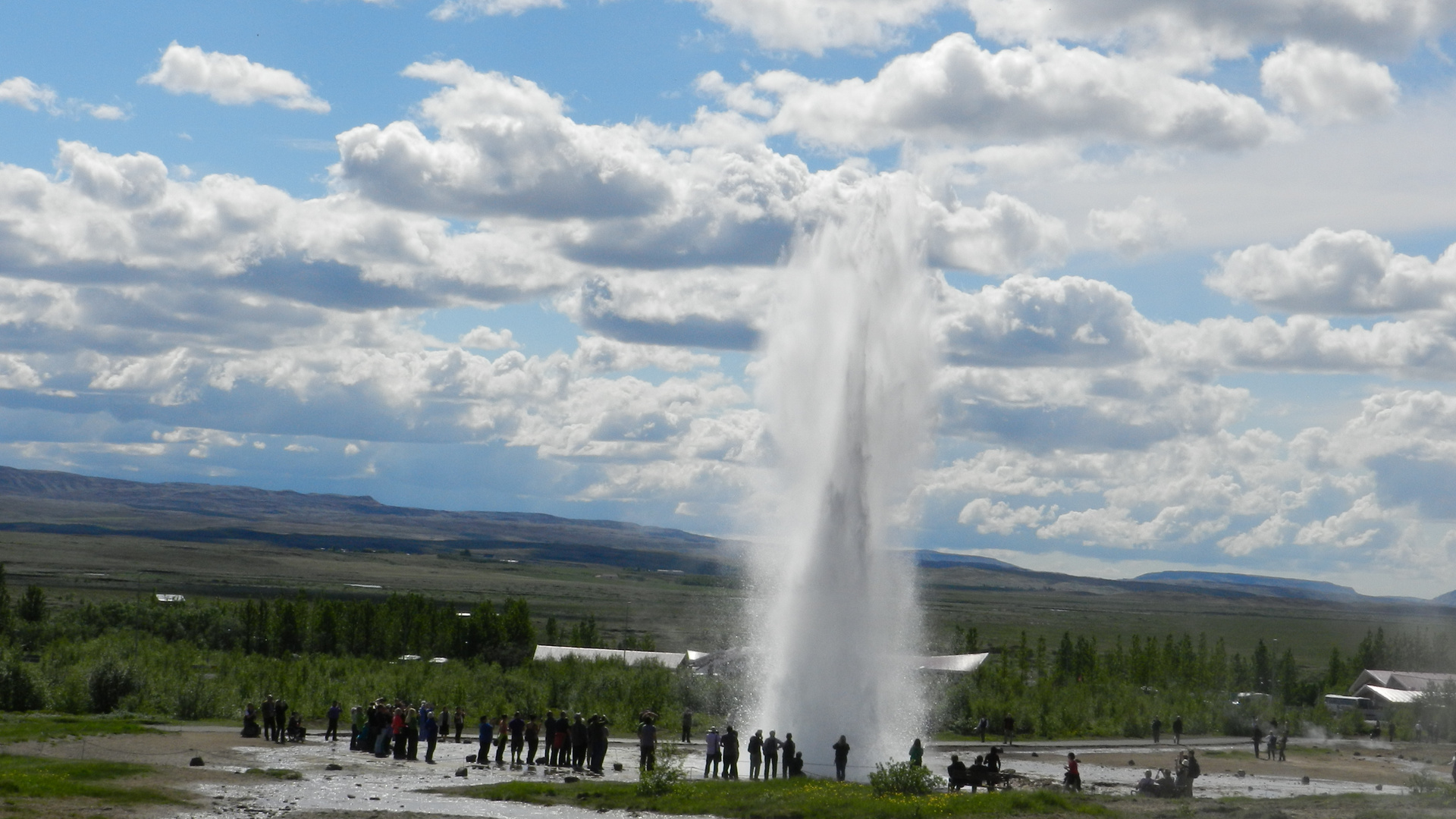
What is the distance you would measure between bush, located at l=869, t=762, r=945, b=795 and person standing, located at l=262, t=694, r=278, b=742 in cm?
1949

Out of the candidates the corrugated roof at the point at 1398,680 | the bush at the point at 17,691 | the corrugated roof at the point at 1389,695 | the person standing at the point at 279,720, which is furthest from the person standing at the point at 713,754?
the corrugated roof at the point at 1398,680

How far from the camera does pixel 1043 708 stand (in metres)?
66.0

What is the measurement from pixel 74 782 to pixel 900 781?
56.5ft

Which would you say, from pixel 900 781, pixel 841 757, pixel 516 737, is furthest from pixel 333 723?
pixel 900 781

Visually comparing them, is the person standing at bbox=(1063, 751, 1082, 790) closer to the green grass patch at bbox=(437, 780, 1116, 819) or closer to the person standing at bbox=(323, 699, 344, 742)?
the green grass patch at bbox=(437, 780, 1116, 819)

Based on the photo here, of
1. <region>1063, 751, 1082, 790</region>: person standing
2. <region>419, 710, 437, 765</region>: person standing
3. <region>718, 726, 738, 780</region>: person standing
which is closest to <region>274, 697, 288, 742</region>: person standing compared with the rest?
<region>419, 710, 437, 765</region>: person standing

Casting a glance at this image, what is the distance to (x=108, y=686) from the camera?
162 ft

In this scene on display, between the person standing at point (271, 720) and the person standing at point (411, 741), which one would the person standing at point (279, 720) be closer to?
the person standing at point (271, 720)

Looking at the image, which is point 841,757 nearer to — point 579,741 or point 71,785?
point 579,741

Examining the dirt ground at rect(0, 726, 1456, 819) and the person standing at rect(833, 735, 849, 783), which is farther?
the person standing at rect(833, 735, 849, 783)

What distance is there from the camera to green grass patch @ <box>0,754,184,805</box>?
26.4 m

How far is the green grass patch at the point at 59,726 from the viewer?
37.2 m

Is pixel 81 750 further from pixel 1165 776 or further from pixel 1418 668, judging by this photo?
pixel 1418 668

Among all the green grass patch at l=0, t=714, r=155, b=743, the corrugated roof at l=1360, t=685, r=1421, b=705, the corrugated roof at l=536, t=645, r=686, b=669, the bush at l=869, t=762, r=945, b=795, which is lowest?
the corrugated roof at l=536, t=645, r=686, b=669
